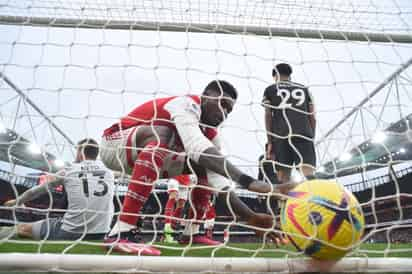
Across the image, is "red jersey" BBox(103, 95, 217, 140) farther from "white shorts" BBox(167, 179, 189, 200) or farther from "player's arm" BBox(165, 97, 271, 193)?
"white shorts" BBox(167, 179, 189, 200)

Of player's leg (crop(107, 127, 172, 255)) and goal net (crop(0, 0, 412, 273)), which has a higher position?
goal net (crop(0, 0, 412, 273))

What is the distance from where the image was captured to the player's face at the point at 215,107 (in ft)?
6.53

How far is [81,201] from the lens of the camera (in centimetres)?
244

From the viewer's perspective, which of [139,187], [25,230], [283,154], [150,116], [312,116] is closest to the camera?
[139,187]

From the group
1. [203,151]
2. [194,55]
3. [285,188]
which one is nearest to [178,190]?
[194,55]

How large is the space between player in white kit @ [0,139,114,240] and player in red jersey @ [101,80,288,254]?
0.41 meters

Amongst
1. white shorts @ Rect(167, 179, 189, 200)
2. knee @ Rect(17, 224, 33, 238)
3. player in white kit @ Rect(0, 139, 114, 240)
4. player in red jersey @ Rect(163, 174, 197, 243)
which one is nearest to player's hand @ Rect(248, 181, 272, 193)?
player in white kit @ Rect(0, 139, 114, 240)

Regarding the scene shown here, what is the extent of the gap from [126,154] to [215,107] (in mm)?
630

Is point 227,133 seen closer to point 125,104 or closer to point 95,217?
point 125,104

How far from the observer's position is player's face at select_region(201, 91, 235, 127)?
6.53ft

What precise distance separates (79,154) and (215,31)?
1.52 meters

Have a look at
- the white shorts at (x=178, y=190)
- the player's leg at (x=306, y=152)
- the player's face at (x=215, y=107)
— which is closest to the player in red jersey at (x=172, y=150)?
the player's face at (x=215, y=107)

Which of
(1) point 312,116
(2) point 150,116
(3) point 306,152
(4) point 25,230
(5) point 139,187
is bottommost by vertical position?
(4) point 25,230

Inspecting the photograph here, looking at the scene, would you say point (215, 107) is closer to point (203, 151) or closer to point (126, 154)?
point (203, 151)
